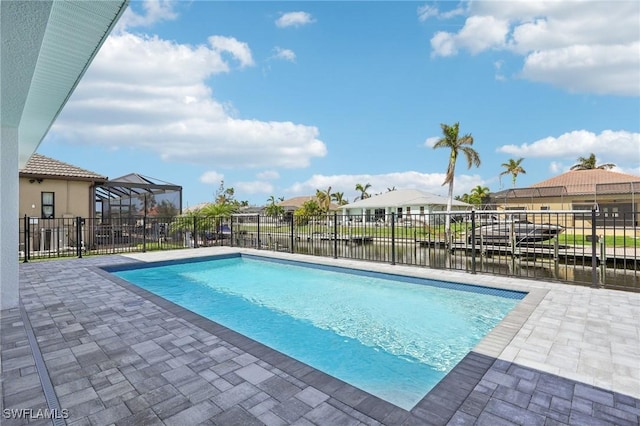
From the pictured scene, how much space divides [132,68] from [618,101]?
67.8 feet

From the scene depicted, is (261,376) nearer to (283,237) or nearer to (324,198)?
(283,237)

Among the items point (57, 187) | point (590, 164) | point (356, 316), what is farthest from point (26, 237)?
point (590, 164)

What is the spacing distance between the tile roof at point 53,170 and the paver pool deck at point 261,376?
926 cm

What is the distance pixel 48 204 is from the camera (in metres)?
11.8

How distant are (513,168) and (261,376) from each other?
43.3 meters

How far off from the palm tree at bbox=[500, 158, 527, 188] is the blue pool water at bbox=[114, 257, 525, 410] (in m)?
38.2

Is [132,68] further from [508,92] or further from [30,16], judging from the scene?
[508,92]

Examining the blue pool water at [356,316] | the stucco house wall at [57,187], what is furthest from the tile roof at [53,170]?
the blue pool water at [356,316]

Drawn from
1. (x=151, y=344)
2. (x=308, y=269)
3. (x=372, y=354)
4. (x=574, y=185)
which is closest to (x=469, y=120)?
(x=574, y=185)

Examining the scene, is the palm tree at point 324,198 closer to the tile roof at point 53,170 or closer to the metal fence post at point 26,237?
the tile roof at point 53,170

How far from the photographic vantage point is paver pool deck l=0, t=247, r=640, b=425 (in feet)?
6.82

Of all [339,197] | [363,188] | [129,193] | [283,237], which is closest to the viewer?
[283,237]

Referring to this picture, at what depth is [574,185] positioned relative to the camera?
89.5 feet

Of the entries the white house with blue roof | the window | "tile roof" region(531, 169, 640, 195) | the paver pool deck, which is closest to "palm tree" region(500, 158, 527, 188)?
"tile roof" region(531, 169, 640, 195)
